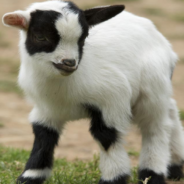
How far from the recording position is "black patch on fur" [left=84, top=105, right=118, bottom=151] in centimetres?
546

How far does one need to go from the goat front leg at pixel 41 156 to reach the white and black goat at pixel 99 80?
0.01 m

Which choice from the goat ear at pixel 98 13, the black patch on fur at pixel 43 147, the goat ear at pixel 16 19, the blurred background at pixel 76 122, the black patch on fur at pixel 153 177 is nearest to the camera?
the goat ear at pixel 16 19

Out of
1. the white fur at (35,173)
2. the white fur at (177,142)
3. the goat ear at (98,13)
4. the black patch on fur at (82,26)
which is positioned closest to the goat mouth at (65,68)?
the black patch on fur at (82,26)

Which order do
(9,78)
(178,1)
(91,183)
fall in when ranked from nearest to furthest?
(91,183)
(9,78)
(178,1)

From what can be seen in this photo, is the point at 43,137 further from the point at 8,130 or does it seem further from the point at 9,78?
the point at 9,78

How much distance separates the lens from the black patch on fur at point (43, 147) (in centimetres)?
573

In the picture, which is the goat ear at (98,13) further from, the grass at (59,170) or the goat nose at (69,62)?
the grass at (59,170)

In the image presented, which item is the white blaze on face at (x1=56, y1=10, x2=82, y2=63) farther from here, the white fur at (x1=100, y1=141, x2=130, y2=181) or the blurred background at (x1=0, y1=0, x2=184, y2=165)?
the blurred background at (x1=0, y1=0, x2=184, y2=165)

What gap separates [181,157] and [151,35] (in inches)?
65.7

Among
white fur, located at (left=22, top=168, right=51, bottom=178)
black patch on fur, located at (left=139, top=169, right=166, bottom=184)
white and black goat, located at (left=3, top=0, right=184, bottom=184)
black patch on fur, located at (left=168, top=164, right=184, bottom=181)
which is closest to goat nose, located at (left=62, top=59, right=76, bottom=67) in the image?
white and black goat, located at (left=3, top=0, right=184, bottom=184)

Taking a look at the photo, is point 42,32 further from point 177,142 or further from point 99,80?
point 177,142

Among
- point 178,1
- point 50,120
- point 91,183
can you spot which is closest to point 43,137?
point 50,120

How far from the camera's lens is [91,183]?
6027mm

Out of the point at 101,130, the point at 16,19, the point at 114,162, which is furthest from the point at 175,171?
the point at 16,19
